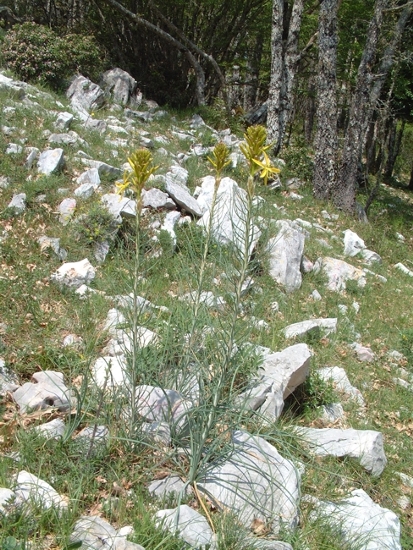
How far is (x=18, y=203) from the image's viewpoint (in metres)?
6.03

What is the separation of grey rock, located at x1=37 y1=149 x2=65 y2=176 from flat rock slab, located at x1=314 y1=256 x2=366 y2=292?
370 cm

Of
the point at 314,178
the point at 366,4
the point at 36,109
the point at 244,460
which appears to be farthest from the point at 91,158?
the point at 366,4

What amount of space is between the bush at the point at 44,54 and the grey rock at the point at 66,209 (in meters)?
5.87

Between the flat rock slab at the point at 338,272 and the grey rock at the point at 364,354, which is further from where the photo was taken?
the flat rock slab at the point at 338,272

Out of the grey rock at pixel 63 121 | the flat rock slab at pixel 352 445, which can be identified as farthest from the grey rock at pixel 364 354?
the grey rock at pixel 63 121

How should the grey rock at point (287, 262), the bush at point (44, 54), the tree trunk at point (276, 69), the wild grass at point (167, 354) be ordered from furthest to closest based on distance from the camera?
the tree trunk at point (276, 69) < the bush at point (44, 54) < the grey rock at point (287, 262) < the wild grass at point (167, 354)

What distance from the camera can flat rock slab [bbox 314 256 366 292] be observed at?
6984 mm

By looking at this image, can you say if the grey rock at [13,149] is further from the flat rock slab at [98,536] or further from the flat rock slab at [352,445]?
the flat rock slab at [98,536]

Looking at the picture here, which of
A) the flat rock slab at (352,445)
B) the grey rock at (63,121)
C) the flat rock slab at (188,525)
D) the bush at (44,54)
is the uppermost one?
the bush at (44,54)

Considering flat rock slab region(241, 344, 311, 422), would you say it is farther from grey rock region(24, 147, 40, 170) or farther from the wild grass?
grey rock region(24, 147, 40, 170)

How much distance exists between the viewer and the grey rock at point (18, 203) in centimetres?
593

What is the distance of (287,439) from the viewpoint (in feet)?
11.1

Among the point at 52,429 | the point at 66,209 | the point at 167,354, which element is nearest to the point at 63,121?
the point at 66,209

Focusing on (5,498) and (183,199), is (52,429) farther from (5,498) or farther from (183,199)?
(183,199)
